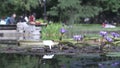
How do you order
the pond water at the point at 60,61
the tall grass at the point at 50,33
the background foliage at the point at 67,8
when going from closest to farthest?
1. the pond water at the point at 60,61
2. the tall grass at the point at 50,33
3. the background foliage at the point at 67,8

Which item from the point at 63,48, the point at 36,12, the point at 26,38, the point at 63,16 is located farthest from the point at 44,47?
the point at 36,12

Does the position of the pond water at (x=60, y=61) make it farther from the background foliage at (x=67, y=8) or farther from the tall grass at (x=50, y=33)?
the background foliage at (x=67, y=8)

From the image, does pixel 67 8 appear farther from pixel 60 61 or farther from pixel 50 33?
pixel 60 61

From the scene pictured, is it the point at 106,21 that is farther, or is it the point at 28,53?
the point at 106,21

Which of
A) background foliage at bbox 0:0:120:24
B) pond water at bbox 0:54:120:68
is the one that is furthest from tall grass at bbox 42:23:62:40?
background foliage at bbox 0:0:120:24

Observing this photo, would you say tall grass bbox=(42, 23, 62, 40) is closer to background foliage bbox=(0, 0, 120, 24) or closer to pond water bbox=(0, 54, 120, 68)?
pond water bbox=(0, 54, 120, 68)

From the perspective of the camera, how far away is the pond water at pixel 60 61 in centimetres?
1670

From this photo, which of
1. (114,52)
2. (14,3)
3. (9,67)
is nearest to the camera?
(9,67)

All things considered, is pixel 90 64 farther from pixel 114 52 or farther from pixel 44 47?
pixel 44 47

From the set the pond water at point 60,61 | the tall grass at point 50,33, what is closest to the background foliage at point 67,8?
the tall grass at point 50,33

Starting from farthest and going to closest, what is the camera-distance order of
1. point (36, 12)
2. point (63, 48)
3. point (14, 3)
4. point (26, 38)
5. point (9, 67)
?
point (36, 12), point (14, 3), point (26, 38), point (63, 48), point (9, 67)

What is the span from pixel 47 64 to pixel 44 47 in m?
5.36

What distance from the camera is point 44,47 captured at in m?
22.4

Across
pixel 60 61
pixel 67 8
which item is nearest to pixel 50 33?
pixel 60 61
